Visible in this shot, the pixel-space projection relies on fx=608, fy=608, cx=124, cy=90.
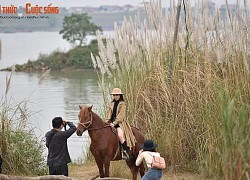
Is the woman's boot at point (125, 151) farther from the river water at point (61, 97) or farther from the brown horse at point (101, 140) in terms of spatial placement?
the river water at point (61, 97)

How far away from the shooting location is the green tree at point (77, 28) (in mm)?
48969

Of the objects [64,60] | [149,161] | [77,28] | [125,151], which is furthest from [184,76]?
[77,28]

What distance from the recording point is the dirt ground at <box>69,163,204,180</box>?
31.0ft

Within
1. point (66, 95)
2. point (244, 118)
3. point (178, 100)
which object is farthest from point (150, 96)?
point (66, 95)

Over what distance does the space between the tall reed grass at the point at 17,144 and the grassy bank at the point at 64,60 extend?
31390mm

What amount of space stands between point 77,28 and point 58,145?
41927mm

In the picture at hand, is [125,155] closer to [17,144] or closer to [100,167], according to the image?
[100,167]

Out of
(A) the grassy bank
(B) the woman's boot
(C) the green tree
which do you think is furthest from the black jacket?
(C) the green tree

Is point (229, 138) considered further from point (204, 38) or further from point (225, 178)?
point (204, 38)

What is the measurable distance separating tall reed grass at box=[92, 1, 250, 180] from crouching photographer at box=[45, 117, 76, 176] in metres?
1.76

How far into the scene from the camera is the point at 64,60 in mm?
43688

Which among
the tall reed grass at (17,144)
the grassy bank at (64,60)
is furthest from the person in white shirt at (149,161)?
the grassy bank at (64,60)

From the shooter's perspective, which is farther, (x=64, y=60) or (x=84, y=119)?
(x=64, y=60)

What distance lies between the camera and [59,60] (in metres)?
43.5
